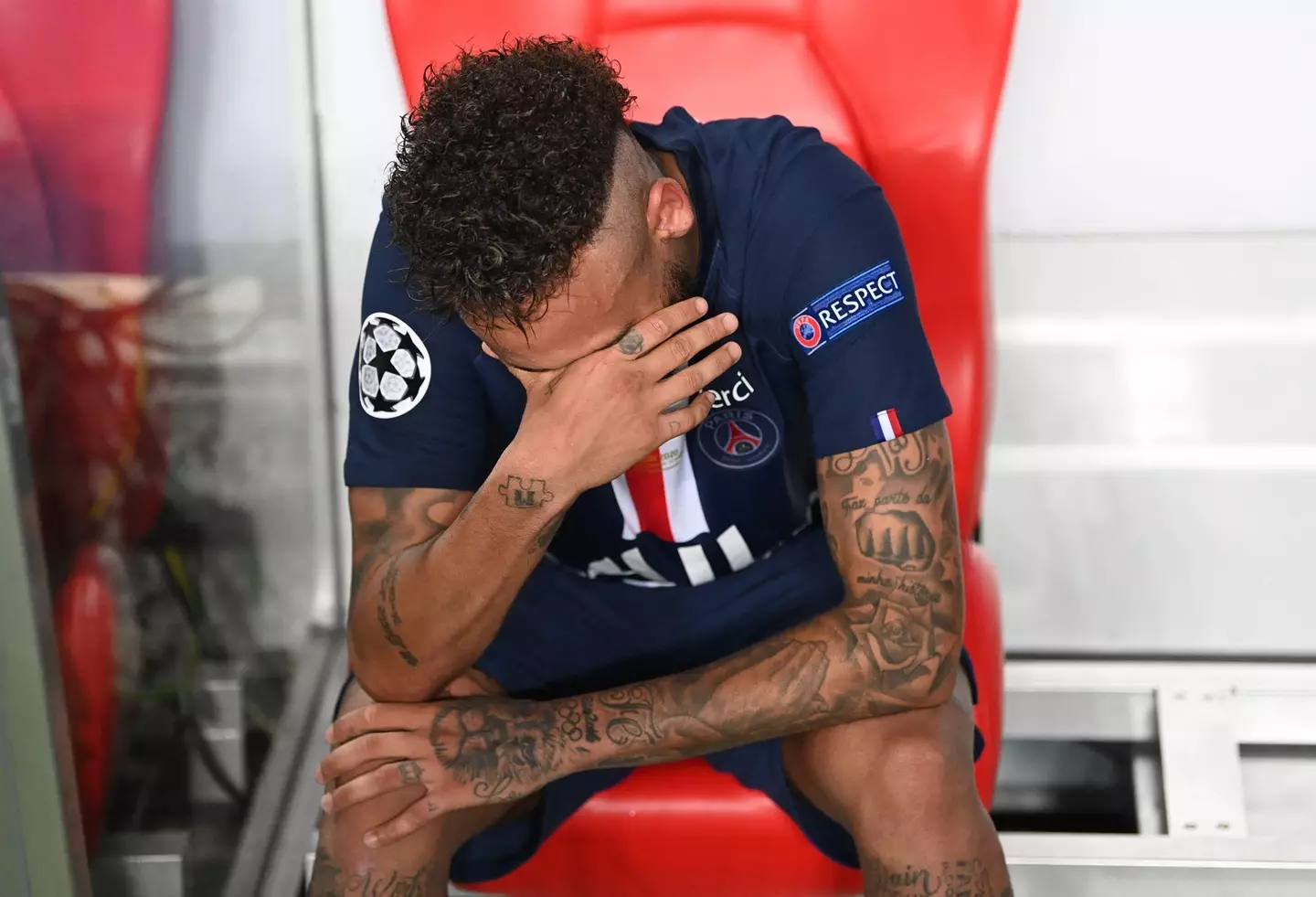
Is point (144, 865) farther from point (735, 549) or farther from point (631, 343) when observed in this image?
point (631, 343)

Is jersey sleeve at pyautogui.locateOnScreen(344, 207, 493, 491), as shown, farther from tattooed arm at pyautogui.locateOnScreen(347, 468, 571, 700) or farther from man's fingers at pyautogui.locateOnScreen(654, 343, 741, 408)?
man's fingers at pyautogui.locateOnScreen(654, 343, 741, 408)

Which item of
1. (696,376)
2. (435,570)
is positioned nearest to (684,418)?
(696,376)

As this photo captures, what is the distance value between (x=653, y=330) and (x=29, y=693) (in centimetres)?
55

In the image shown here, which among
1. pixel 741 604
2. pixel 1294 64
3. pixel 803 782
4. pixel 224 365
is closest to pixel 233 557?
pixel 224 365

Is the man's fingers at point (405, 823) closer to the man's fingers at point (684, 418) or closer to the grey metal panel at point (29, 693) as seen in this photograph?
the grey metal panel at point (29, 693)

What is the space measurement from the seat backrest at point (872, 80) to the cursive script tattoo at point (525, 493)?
0.48 meters

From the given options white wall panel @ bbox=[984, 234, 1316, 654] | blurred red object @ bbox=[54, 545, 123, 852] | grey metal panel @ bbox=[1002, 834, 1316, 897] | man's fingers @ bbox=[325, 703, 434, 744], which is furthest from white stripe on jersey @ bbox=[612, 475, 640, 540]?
white wall panel @ bbox=[984, 234, 1316, 654]

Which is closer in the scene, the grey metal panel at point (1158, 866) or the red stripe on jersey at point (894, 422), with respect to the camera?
the red stripe on jersey at point (894, 422)

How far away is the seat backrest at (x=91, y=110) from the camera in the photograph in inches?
47.4

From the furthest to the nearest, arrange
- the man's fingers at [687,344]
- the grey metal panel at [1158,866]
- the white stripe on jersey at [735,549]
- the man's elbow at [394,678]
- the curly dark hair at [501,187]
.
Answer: the grey metal panel at [1158,866] < the white stripe on jersey at [735,549] < the man's elbow at [394,678] < the man's fingers at [687,344] < the curly dark hair at [501,187]

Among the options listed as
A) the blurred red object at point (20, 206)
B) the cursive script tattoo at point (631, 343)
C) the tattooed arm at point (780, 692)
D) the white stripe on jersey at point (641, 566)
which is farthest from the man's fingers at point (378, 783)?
the blurred red object at point (20, 206)

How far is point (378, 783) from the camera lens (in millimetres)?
1101

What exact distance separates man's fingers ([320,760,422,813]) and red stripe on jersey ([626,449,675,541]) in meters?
0.30

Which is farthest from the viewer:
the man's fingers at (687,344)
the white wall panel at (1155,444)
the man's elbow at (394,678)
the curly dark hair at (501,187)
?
the white wall panel at (1155,444)
